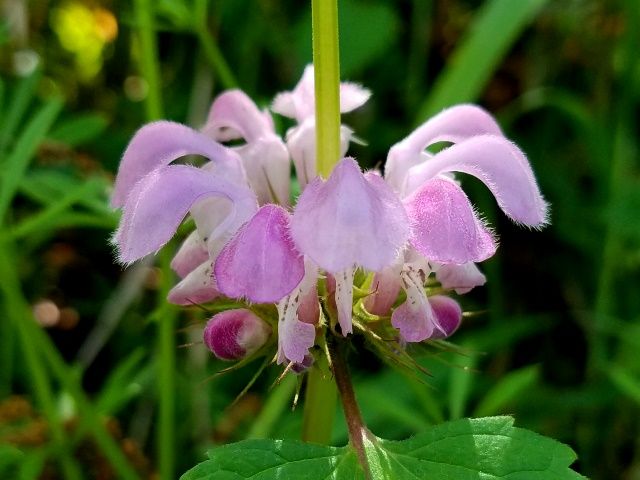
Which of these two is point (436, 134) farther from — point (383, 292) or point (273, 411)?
point (273, 411)

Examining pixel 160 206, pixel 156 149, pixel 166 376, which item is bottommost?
pixel 166 376

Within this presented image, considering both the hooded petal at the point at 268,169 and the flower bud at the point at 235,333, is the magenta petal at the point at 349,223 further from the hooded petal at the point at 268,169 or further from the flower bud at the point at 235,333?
the hooded petal at the point at 268,169

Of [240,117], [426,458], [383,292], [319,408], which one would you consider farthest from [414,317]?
[240,117]

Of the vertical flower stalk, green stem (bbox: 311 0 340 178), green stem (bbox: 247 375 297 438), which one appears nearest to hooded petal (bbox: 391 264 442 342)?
the vertical flower stalk

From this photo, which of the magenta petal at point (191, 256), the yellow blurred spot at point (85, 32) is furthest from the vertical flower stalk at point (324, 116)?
the yellow blurred spot at point (85, 32)

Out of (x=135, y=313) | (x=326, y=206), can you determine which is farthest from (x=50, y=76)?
(x=326, y=206)

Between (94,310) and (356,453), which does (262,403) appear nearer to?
(94,310)
